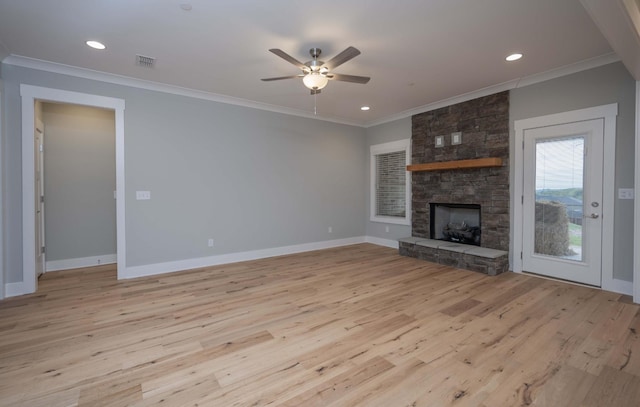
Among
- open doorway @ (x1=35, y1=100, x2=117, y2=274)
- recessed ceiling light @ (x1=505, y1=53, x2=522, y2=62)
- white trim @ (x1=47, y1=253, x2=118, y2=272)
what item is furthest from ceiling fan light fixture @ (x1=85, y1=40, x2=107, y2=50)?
recessed ceiling light @ (x1=505, y1=53, x2=522, y2=62)

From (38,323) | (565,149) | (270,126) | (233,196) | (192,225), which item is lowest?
(38,323)

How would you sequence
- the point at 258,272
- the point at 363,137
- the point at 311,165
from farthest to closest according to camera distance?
the point at 363,137 → the point at 311,165 → the point at 258,272

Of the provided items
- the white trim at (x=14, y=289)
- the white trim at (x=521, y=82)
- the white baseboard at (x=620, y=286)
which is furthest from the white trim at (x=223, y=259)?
the white baseboard at (x=620, y=286)

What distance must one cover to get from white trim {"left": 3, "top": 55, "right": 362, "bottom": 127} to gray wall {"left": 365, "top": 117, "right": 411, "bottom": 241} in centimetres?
182

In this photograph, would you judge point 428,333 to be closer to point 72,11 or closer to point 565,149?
point 565,149

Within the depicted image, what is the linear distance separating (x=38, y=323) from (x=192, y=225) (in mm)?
2156

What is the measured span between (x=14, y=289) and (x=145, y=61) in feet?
10.6

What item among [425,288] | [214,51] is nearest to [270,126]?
[214,51]

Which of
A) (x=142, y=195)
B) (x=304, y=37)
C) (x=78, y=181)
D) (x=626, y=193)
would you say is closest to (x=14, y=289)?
(x=142, y=195)

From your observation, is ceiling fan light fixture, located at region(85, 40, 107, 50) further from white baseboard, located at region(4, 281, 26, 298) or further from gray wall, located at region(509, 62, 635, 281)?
gray wall, located at region(509, 62, 635, 281)

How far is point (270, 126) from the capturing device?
5398 mm

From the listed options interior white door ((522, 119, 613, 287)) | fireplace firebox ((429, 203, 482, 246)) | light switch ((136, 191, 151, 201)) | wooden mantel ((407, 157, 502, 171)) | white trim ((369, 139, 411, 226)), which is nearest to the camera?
interior white door ((522, 119, 613, 287))

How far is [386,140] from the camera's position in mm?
6340

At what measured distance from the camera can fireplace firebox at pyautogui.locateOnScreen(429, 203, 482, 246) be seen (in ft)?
16.4
